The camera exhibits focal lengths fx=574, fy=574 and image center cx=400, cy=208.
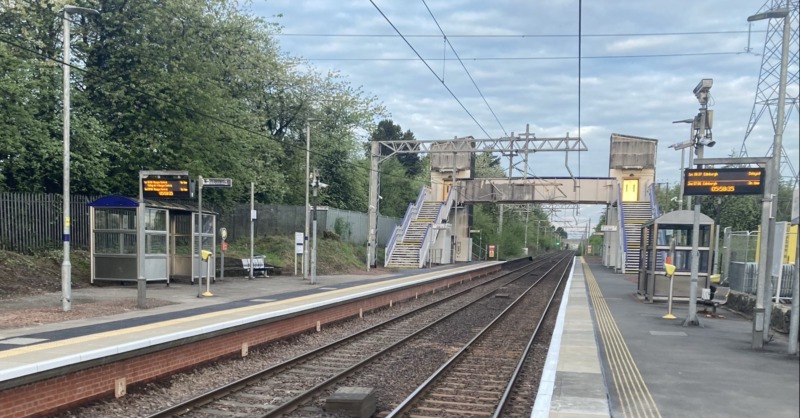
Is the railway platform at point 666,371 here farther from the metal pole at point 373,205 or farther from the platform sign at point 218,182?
the metal pole at point 373,205

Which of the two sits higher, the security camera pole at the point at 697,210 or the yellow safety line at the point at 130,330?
the security camera pole at the point at 697,210

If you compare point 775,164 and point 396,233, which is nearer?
point 775,164

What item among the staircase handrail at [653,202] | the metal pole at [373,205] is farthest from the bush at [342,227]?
the staircase handrail at [653,202]

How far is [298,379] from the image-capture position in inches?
377

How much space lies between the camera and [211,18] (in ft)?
88.0

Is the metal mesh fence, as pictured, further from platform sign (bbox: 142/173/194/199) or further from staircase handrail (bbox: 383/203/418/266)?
staircase handrail (bbox: 383/203/418/266)

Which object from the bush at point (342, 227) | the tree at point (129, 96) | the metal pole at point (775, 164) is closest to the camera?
the metal pole at point (775, 164)

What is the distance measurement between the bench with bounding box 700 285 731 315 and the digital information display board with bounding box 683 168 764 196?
3.94m

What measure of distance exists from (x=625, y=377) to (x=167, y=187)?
1168 centimetres

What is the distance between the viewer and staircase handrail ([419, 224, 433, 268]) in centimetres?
3845

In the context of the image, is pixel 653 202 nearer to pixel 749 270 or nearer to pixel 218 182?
pixel 749 270

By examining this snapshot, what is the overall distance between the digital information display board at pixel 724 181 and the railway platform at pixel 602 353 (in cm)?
314

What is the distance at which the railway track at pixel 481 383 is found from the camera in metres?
7.97

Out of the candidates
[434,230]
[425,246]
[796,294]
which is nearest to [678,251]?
[796,294]
